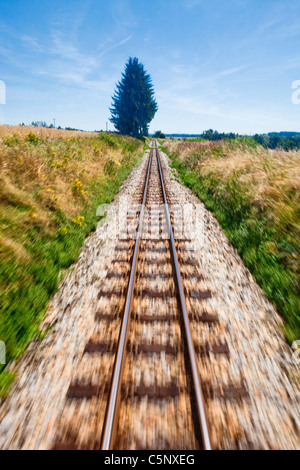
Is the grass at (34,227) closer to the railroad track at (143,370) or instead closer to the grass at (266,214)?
the railroad track at (143,370)

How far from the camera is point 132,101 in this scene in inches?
1363

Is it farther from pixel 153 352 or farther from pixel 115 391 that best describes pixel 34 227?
pixel 115 391

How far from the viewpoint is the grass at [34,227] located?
3.38m

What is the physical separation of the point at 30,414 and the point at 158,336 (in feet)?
5.48

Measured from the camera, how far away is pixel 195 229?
266 inches

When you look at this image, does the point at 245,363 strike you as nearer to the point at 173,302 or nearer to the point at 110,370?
the point at 173,302

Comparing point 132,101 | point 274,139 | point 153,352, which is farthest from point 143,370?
point 274,139

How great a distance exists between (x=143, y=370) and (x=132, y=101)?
39286 millimetres

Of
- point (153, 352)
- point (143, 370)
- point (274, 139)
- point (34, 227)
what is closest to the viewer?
point (143, 370)

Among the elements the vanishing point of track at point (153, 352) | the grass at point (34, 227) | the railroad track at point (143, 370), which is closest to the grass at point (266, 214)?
the railroad track at point (143, 370)

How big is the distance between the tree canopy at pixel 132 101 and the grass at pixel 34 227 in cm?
3071

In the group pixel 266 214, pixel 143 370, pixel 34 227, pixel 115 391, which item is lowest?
pixel 143 370
